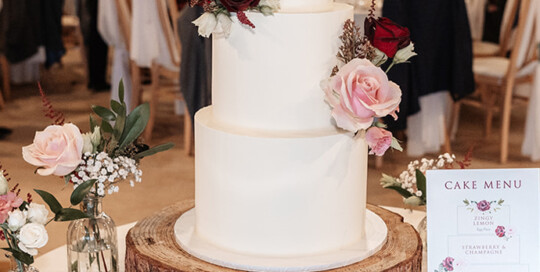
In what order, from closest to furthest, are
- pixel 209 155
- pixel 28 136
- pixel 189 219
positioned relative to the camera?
pixel 209 155
pixel 189 219
pixel 28 136

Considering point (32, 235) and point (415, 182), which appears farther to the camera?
point (415, 182)

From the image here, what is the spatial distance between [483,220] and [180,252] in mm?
567

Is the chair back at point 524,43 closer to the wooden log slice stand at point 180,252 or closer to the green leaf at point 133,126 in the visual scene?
the wooden log slice stand at point 180,252

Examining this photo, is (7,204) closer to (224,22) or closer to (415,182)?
(224,22)

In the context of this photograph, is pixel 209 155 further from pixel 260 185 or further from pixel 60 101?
pixel 60 101

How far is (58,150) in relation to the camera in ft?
4.80

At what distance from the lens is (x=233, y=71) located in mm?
1484

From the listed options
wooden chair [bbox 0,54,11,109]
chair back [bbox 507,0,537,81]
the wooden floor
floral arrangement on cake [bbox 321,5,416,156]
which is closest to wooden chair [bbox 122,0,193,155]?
the wooden floor

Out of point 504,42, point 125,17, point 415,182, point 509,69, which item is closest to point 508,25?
point 504,42

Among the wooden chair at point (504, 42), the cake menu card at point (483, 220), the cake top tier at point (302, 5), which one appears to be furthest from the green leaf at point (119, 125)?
the wooden chair at point (504, 42)

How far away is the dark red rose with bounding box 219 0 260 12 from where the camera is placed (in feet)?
4.59

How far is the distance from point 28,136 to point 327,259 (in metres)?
3.61

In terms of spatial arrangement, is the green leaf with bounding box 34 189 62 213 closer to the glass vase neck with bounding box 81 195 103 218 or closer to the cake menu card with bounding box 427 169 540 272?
the glass vase neck with bounding box 81 195 103 218

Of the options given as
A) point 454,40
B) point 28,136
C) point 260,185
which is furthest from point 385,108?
point 28,136
